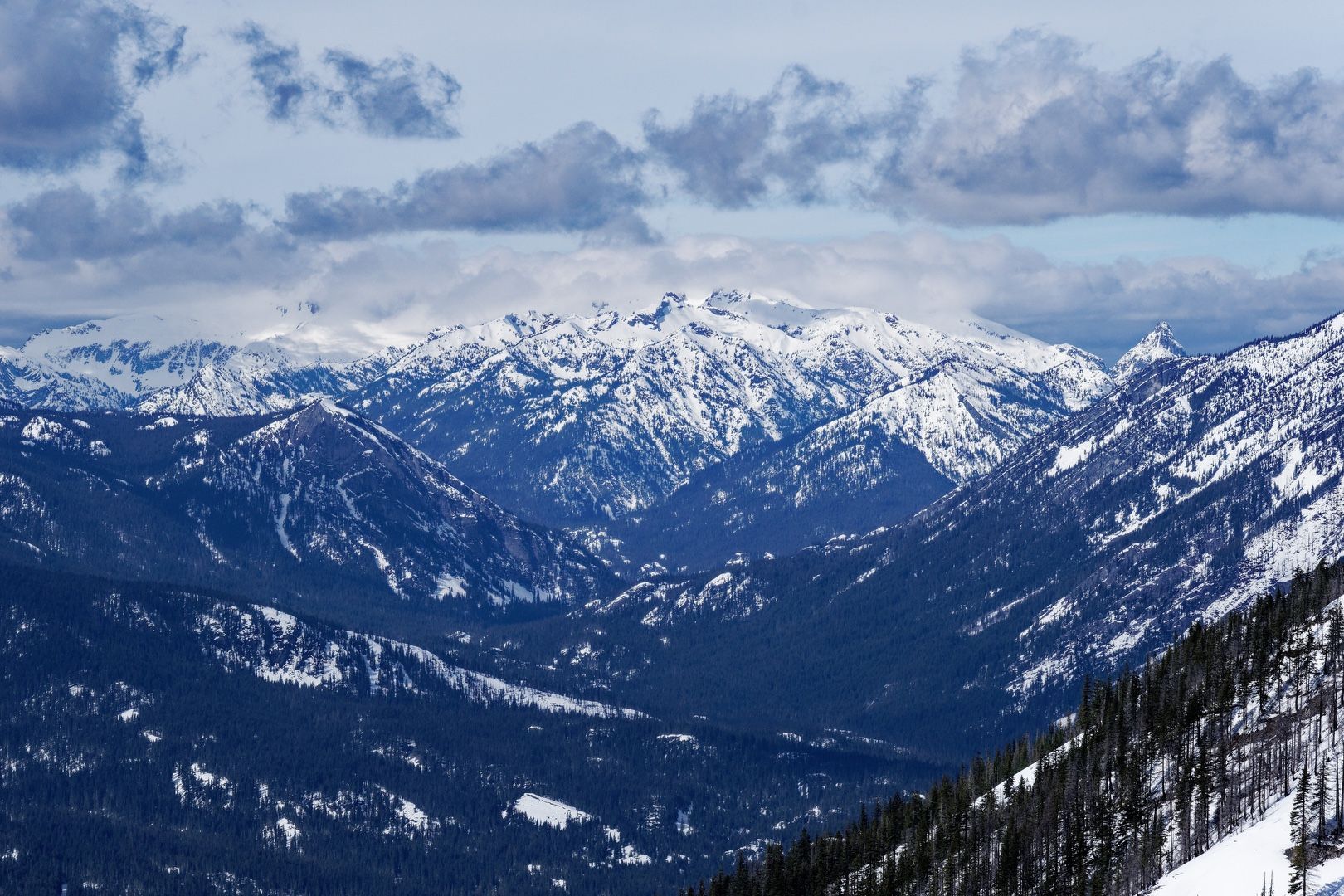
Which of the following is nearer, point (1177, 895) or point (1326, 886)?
point (1326, 886)

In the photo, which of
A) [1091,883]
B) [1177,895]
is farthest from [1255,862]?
[1091,883]

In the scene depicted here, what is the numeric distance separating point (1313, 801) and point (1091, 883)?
26.8 m

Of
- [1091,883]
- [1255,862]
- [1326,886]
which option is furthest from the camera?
[1091,883]

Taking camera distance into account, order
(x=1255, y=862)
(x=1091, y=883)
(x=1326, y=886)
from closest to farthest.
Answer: (x=1326, y=886) < (x=1255, y=862) < (x=1091, y=883)

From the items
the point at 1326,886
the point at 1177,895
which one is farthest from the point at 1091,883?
the point at 1326,886

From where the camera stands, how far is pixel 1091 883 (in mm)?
198250

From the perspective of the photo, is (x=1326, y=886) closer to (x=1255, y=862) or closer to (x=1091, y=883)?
(x=1255, y=862)

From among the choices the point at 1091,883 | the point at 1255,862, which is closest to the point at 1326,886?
the point at 1255,862

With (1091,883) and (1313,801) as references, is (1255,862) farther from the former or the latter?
(1091,883)

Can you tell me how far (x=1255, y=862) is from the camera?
17600cm

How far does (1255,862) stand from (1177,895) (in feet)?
27.7

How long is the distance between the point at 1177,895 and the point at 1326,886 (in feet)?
60.6

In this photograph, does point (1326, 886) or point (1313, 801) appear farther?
point (1313, 801)

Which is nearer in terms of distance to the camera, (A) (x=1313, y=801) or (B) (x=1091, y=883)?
(A) (x=1313, y=801)
